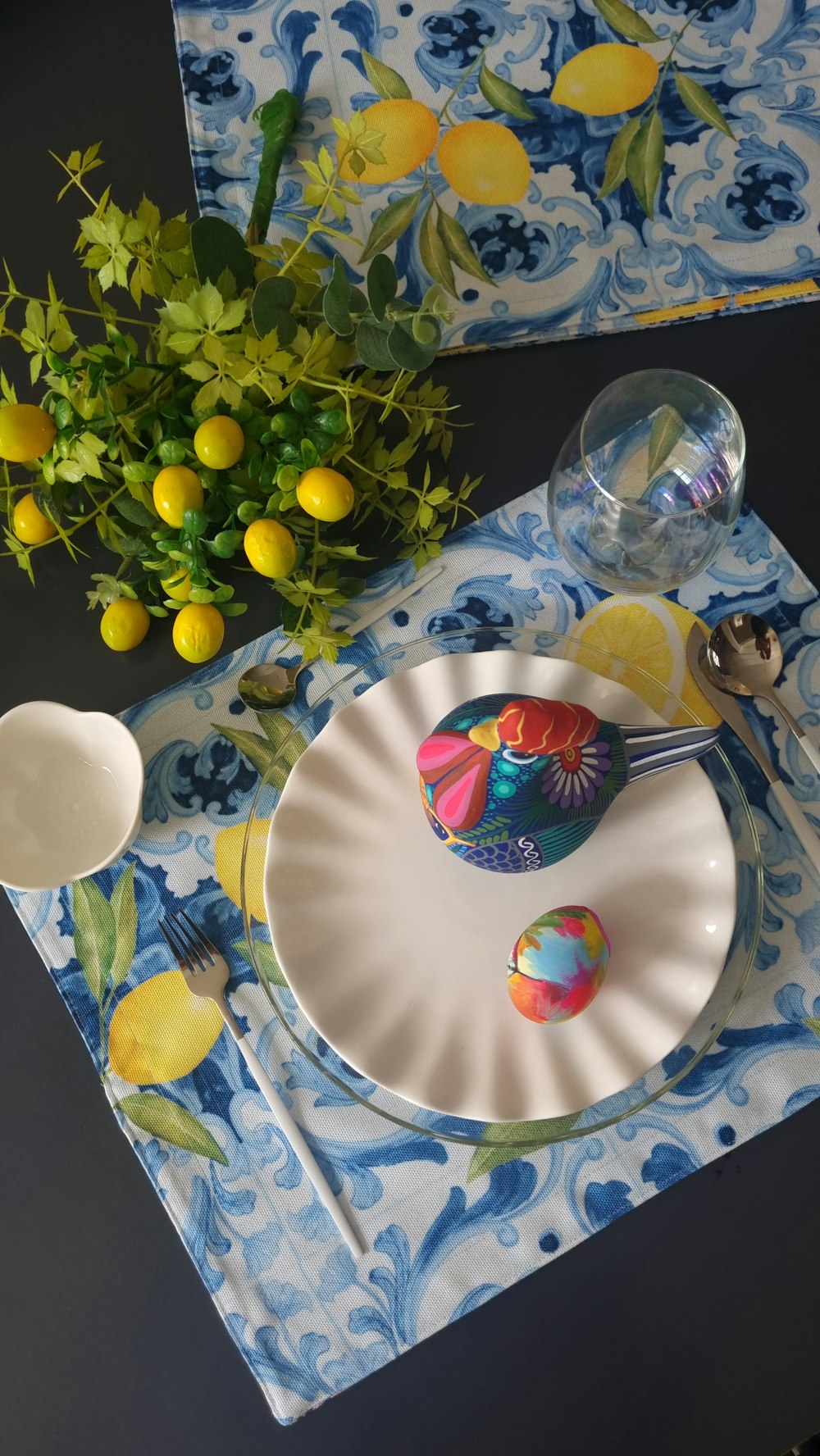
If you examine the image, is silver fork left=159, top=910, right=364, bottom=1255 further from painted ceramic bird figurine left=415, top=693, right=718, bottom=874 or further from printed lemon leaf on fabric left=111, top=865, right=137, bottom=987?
painted ceramic bird figurine left=415, top=693, right=718, bottom=874

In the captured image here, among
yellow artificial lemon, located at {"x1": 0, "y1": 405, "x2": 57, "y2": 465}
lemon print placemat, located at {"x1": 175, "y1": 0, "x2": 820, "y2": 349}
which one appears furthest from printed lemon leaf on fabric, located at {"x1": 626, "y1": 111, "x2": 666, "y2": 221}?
yellow artificial lemon, located at {"x1": 0, "y1": 405, "x2": 57, "y2": 465}

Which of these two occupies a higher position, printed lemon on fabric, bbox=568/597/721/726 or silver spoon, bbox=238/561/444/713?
silver spoon, bbox=238/561/444/713

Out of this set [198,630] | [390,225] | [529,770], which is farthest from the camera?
[390,225]

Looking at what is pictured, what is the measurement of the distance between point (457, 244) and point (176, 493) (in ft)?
1.05

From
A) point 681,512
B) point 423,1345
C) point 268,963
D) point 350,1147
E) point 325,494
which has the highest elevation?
point 325,494

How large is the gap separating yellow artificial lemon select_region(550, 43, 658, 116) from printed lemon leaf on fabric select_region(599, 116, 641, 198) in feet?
0.05

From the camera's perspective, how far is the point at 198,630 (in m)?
0.60

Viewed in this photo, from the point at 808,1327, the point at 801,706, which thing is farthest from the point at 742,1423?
the point at 801,706

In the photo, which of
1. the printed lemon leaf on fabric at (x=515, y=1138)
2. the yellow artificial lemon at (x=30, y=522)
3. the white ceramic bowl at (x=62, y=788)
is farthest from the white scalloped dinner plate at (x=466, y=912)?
the yellow artificial lemon at (x=30, y=522)

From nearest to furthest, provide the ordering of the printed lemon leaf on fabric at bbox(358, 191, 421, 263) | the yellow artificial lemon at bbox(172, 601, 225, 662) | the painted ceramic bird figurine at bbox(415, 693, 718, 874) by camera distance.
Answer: the painted ceramic bird figurine at bbox(415, 693, 718, 874), the yellow artificial lemon at bbox(172, 601, 225, 662), the printed lemon leaf on fabric at bbox(358, 191, 421, 263)

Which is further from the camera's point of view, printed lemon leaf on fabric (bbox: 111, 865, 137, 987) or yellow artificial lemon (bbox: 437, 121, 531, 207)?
yellow artificial lemon (bbox: 437, 121, 531, 207)

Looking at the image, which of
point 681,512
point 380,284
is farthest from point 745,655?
point 380,284

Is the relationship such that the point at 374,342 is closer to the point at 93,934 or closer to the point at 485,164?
the point at 485,164

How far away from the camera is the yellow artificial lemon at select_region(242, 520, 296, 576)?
0.55 metres
